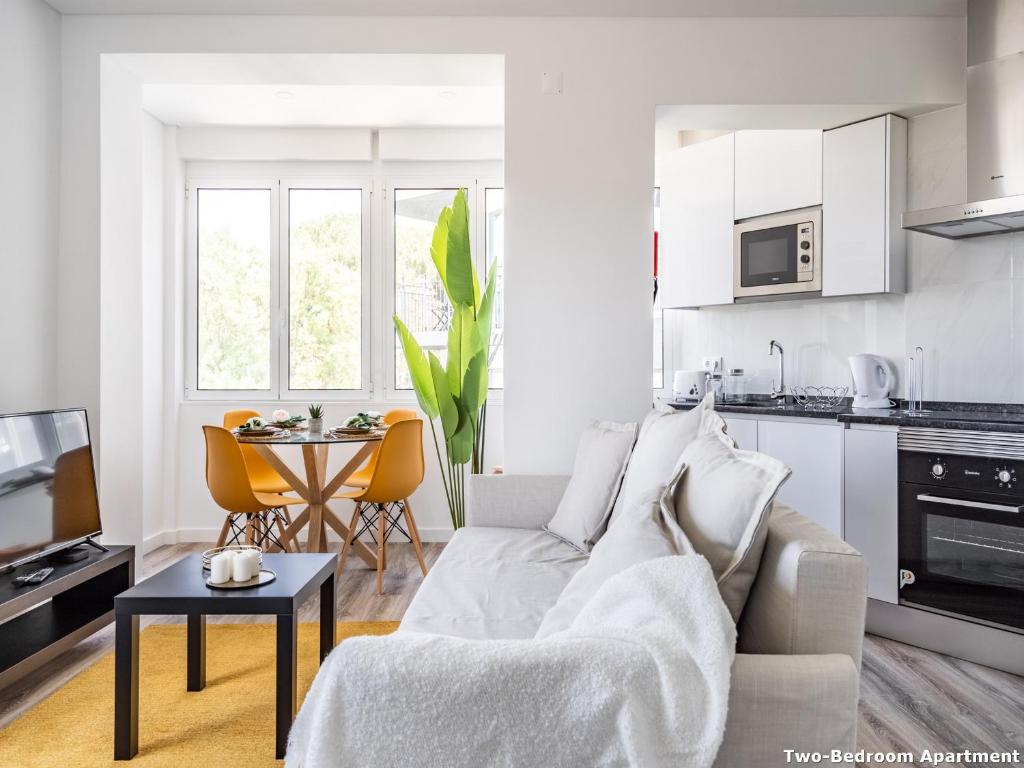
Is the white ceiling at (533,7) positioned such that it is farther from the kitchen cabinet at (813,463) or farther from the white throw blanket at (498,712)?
the white throw blanket at (498,712)

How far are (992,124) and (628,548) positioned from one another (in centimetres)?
288

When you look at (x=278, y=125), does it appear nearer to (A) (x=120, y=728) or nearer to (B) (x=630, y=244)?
(B) (x=630, y=244)

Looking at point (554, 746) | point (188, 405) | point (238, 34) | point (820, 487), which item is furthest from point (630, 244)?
point (188, 405)

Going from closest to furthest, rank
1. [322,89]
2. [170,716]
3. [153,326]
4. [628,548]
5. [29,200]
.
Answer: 1. [628,548]
2. [170,716]
3. [29,200]
4. [322,89]
5. [153,326]

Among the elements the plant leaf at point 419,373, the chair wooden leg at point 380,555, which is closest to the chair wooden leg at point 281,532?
the chair wooden leg at point 380,555

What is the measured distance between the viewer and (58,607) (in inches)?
108

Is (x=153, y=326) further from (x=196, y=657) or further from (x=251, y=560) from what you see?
(x=251, y=560)

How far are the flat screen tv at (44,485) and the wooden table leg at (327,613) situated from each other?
3.82ft

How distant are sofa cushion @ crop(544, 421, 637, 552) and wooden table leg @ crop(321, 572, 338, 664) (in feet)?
2.92

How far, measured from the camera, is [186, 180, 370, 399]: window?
15.7 ft

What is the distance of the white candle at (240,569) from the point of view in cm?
203

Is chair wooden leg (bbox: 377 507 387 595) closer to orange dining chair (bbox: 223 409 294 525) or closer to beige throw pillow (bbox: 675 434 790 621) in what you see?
orange dining chair (bbox: 223 409 294 525)

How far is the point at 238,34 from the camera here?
10.6ft

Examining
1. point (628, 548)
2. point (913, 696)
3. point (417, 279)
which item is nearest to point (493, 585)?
point (628, 548)
